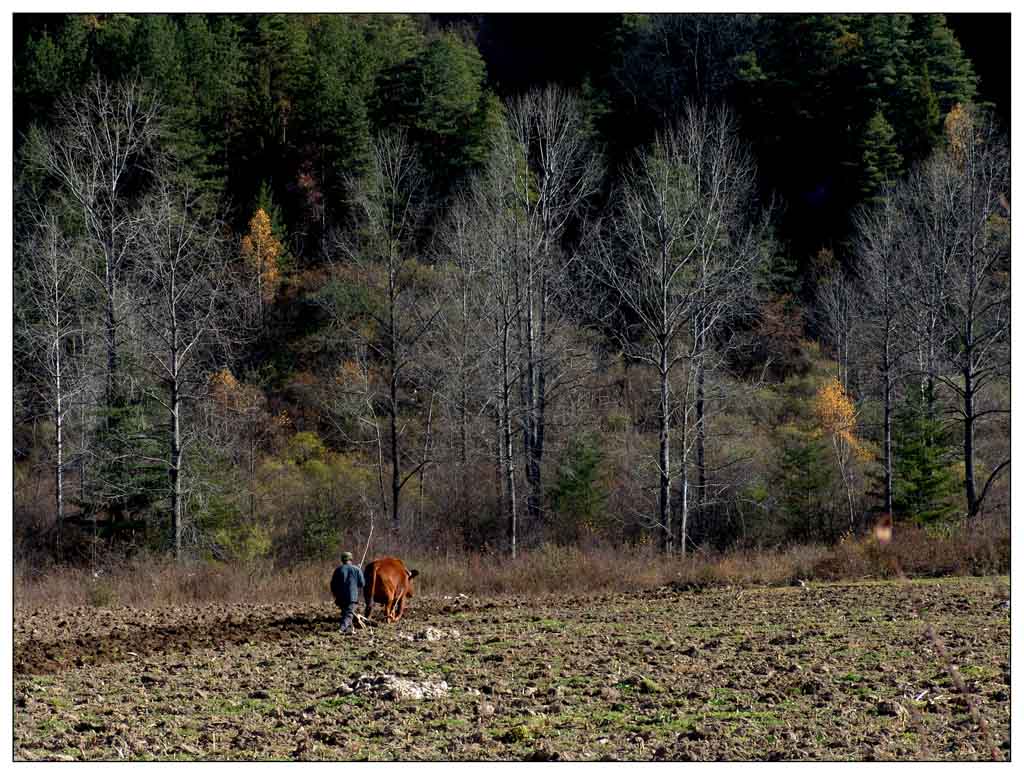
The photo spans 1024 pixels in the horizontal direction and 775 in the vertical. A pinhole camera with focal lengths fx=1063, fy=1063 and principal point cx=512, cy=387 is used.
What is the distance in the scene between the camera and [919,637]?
15.1 metres

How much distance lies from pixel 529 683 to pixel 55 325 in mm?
25123

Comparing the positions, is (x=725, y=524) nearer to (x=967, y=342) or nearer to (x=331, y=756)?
(x=967, y=342)

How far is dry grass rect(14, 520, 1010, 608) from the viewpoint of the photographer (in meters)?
22.2

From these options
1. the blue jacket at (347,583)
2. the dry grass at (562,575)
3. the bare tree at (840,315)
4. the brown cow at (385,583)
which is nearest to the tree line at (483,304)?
the bare tree at (840,315)

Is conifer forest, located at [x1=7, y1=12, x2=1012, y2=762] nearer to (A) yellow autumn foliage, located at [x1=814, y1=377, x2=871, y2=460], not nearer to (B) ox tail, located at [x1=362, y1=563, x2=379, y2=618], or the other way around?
(B) ox tail, located at [x1=362, y1=563, x2=379, y2=618]

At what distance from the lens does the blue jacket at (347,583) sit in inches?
653

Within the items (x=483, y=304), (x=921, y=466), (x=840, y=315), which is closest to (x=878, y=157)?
(x=840, y=315)

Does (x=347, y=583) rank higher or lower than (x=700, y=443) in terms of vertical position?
lower

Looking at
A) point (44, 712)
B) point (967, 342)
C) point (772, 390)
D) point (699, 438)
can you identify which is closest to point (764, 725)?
point (44, 712)

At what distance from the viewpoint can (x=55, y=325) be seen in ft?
107

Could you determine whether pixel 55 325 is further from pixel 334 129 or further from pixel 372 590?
pixel 334 129

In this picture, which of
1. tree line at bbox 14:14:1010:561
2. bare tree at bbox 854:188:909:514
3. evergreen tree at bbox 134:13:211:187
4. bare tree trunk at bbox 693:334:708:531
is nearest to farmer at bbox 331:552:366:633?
tree line at bbox 14:14:1010:561

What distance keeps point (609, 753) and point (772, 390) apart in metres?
39.4

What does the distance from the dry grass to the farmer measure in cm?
525
